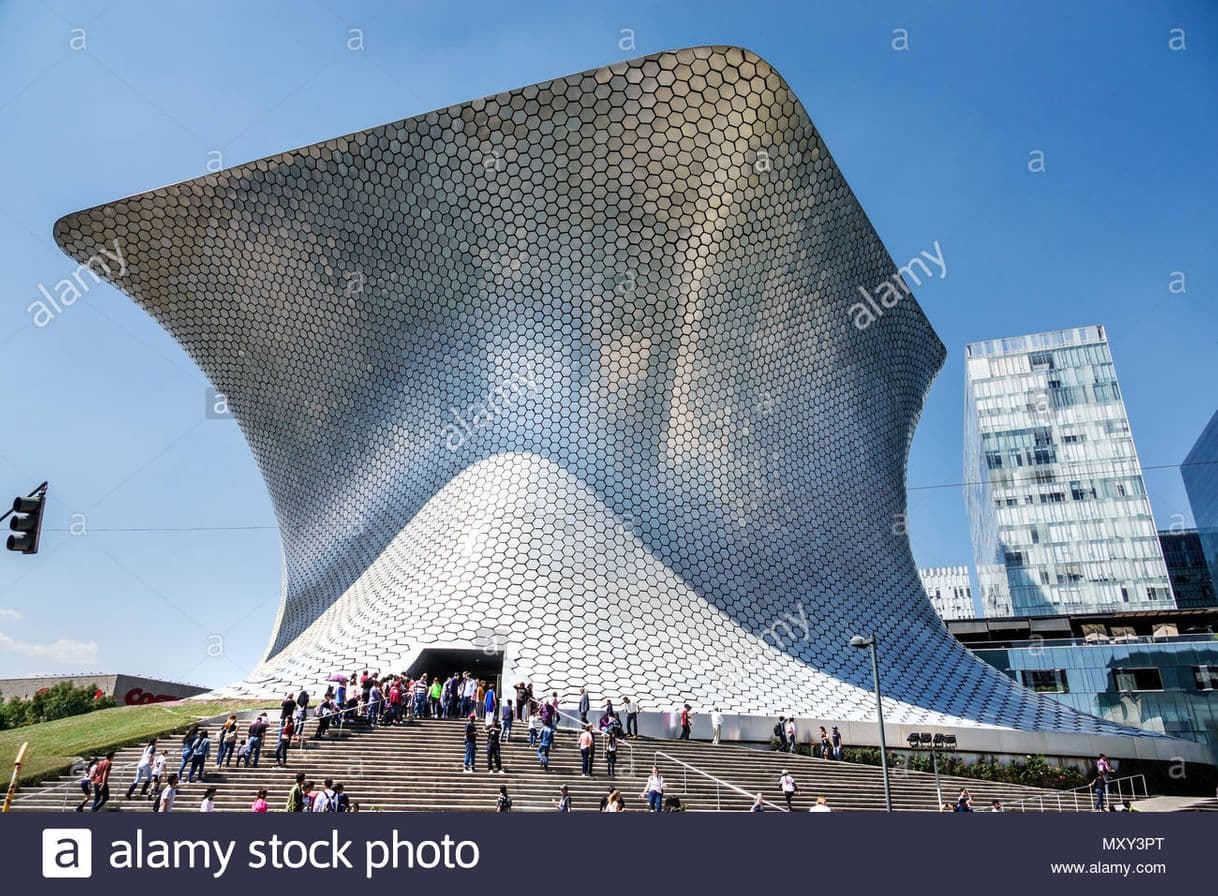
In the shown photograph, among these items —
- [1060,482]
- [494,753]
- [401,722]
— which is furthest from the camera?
[1060,482]

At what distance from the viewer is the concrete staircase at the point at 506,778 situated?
10266mm

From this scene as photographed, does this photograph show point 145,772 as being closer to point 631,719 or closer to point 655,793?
point 655,793

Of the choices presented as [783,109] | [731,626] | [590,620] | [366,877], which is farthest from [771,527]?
[366,877]

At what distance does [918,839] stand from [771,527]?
14846 millimetres

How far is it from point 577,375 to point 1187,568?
61.5 meters

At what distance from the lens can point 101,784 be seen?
31.5 feet

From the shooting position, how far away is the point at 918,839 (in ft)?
22.4

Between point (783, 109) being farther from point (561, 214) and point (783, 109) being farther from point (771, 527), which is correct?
point (771, 527)

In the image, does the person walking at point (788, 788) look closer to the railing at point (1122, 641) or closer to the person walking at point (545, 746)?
the person walking at point (545, 746)

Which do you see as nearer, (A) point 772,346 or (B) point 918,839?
(B) point 918,839

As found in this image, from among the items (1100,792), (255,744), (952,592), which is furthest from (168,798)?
(952,592)

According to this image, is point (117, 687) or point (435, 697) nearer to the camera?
point (435, 697)

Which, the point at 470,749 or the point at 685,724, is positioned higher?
the point at 470,749

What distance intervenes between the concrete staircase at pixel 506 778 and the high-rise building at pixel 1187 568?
190ft
